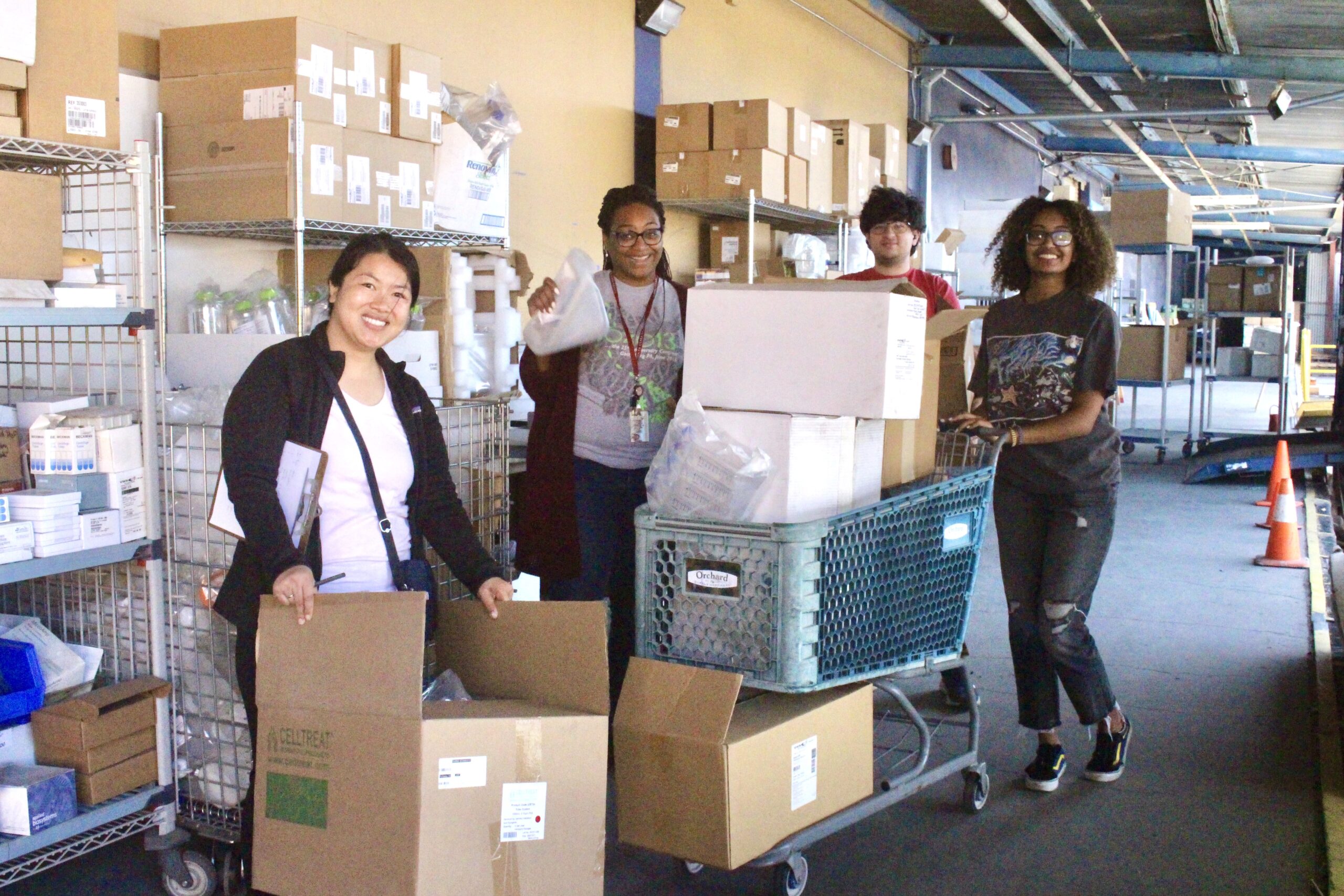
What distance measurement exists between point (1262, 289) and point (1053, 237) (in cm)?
856

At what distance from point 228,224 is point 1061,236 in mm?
2307

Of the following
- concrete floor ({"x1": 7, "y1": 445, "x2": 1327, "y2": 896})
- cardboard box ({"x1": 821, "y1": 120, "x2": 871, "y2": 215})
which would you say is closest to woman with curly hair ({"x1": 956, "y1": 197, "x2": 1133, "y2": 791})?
concrete floor ({"x1": 7, "y1": 445, "x2": 1327, "y2": 896})

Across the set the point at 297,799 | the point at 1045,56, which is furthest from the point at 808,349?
Answer: the point at 1045,56

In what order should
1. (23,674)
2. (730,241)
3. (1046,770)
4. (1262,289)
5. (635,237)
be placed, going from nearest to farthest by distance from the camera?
(23,674), (635,237), (1046,770), (730,241), (1262,289)

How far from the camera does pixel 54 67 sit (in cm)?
241

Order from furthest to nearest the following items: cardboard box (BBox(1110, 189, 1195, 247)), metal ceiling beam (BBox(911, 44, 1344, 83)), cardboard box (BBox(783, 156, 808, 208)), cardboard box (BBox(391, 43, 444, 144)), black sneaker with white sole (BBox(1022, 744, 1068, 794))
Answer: cardboard box (BBox(1110, 189, 1195, 247)) → metal ceiling beam (BBox(911, 44, 1344, 83)) → cardboard box (BBox(783, 156, 808, 208)) → cardboard box (BBox(391, 43, 444, 144)) → black sneaker with white sole (BBox(1022, 744, 1068, 794))

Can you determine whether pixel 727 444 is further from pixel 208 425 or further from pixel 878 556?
pixel 208 425

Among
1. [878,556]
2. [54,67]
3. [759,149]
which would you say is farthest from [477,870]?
[759,149]

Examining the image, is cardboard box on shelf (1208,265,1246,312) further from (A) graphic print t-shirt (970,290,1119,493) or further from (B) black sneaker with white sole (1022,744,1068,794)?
(B) black sneaker with white sole (1022,744,1068,794)

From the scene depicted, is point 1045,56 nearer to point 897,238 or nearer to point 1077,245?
point 897,238

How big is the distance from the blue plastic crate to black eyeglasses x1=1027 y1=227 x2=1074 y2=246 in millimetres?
2519

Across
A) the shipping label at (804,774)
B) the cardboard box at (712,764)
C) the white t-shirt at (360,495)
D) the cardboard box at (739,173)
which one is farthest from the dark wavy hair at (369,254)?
the cardboard box at (739,173)

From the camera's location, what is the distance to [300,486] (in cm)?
206

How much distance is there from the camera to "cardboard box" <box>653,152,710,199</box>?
624cm
